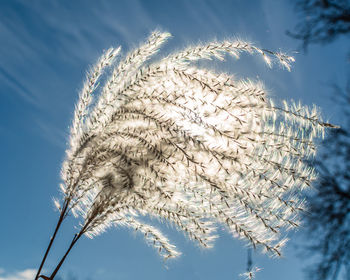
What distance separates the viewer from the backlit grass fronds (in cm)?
111

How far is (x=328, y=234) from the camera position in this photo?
3320 mm

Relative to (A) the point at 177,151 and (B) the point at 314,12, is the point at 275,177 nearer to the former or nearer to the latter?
(A) the point at 177,151

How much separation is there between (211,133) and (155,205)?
0.43m

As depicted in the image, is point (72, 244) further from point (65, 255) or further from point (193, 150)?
point (193, 150)

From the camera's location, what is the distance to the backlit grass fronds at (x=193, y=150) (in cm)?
111

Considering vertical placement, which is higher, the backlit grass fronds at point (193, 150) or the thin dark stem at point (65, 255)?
the backlit grass fronds at point (193, 150)

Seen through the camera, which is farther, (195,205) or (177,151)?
(195,205)

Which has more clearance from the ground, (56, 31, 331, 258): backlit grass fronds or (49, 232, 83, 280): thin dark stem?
(56, 31, 331, 258): backlit grass fronds

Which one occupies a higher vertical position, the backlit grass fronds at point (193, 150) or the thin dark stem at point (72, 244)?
the backlit grass fronds at point (193, 150)

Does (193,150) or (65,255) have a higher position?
(193,150)

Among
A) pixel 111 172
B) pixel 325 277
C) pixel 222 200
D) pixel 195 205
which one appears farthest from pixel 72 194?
pixel 325 277

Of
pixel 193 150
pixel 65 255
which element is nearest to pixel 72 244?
pixel 65 255

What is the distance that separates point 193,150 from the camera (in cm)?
110

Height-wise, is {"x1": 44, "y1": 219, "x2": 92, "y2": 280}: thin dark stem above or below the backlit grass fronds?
below
